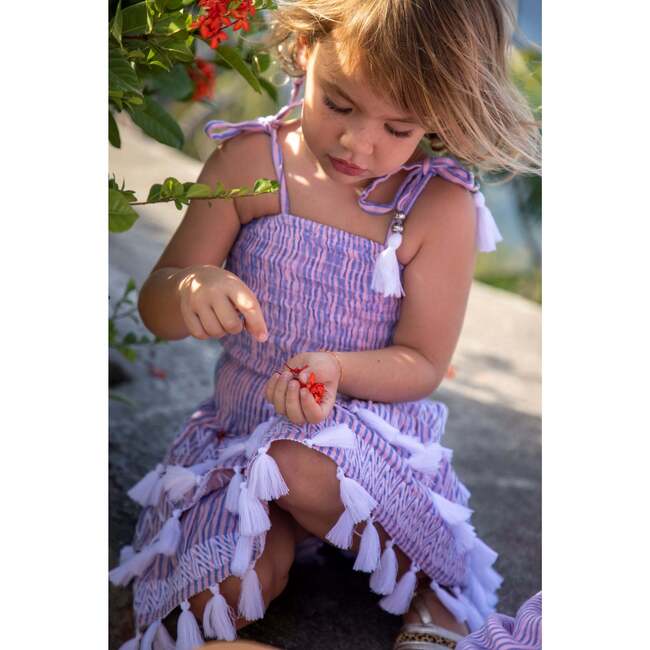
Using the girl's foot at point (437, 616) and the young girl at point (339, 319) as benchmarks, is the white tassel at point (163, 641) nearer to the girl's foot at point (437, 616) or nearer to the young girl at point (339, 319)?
the young girl at point (339, 319)

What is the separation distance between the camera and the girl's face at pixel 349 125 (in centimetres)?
154

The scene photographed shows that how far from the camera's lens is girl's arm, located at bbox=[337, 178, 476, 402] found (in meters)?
1.73

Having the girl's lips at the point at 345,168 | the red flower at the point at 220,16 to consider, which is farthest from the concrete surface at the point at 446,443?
the red flower at the point at 220,16

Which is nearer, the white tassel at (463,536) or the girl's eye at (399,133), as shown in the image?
the girl's eye at (399,133)

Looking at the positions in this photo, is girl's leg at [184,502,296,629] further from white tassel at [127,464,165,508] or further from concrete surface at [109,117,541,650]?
white tassel at [127,464,165,508]

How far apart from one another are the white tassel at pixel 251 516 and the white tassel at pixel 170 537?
0.14 m

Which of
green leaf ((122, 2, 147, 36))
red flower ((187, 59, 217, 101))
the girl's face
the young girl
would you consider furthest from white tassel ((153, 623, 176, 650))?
red flower ((187, 59, 217, 101))

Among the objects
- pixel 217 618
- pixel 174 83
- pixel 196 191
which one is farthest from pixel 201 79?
pixel 217 618

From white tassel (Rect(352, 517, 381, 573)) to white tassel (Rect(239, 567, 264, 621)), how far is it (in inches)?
6.6

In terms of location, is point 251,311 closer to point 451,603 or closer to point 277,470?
point 277,470

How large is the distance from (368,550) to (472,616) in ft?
0.90
